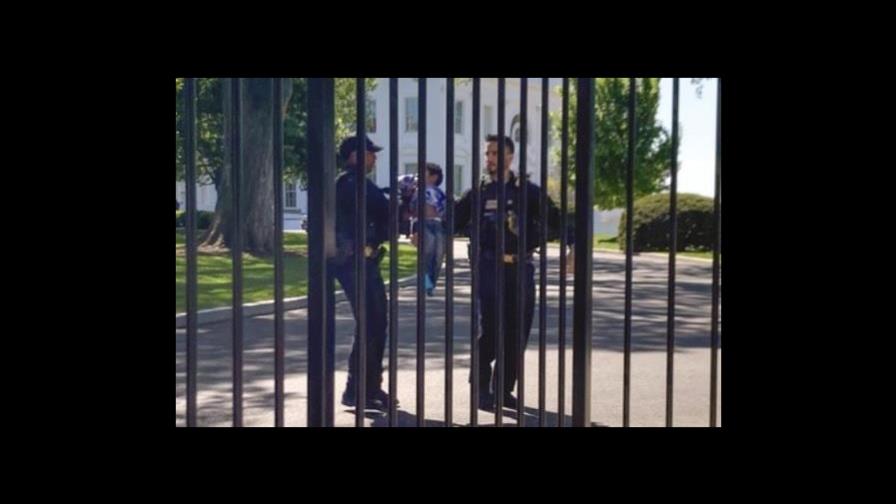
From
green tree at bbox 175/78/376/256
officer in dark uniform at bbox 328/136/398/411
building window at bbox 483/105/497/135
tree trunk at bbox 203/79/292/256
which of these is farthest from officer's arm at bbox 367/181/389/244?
building window at bbox 483/105/497/135

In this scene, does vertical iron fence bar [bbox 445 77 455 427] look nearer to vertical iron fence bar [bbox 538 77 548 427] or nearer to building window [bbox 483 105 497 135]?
vertical iron fence bar [bbox 538 77 548 427]

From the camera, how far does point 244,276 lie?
657 inches

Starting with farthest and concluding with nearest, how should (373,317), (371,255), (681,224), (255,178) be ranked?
(681,224) < (255,178) < (373,317) < (371,255)

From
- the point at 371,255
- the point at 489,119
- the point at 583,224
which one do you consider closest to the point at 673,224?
the point at 583,224

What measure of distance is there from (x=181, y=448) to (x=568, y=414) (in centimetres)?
406

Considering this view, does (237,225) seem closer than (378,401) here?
Yes

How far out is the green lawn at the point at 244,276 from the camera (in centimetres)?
1354

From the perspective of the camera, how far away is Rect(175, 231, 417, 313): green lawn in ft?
44.4

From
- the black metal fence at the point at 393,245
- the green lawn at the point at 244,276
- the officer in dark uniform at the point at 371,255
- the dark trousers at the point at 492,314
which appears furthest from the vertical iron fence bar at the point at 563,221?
the green lawn at the point at 244,276

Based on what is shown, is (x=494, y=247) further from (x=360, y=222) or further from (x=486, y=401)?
(x=360, y=222)
